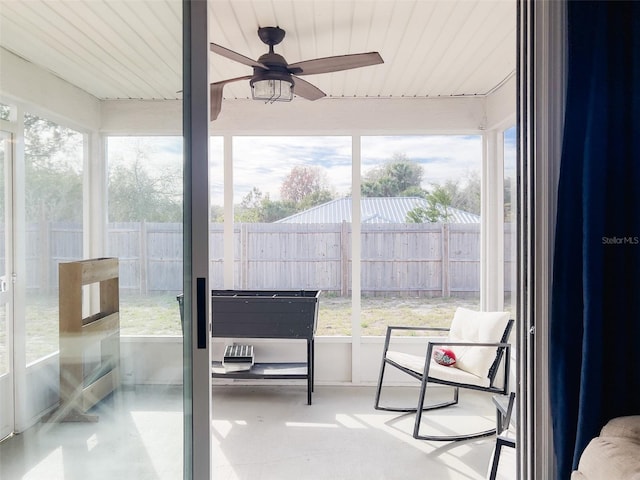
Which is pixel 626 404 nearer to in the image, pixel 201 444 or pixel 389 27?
pixel 201 444

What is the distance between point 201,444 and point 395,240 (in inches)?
111

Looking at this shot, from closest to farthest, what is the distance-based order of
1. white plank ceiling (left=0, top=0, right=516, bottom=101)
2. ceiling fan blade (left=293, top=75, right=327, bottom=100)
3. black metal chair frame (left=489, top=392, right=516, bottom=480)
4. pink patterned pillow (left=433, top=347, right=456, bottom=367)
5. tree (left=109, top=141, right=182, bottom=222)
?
white plank ceiling (left=0, top=0, right=516, bottom=101) < tree (left=109, top=141, right=182, bottom=222) < black metal chair frame (left=489, top=392, right=516, bottom=480) < ceiling fan blade (left=293, top=75, right=327, bottom=100) < pink patterned pillow (left=433, top=347, right=456, bottom=367)

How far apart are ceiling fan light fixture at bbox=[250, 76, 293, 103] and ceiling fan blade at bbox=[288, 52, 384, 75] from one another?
8 centimetres

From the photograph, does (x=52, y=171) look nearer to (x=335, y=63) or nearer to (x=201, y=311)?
(x=201, y=311)

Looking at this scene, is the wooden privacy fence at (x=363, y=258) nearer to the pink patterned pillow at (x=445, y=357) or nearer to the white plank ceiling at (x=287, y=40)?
the pink patterned pillow at (x=445, y=357)

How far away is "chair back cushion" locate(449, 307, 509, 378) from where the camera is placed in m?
3.21

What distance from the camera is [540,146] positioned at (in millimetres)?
1707

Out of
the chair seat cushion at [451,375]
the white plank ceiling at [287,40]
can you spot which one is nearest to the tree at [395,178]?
the white plank ceiling at [287,40]

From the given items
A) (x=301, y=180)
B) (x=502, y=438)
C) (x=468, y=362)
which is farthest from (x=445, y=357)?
(x=301, y=180)

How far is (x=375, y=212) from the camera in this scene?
4215 millimetres

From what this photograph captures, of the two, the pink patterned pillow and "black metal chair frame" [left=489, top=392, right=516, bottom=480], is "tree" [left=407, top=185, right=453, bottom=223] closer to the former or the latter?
the pink patterned pillow

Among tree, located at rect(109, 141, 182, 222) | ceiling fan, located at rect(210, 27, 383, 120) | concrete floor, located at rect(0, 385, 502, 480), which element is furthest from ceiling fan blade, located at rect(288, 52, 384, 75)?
concrete floor, located at rect(0, 385, 502, 480)

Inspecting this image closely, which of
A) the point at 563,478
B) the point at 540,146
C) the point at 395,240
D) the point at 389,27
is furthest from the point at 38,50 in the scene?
the point at 395,240

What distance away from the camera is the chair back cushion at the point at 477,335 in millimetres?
3211
